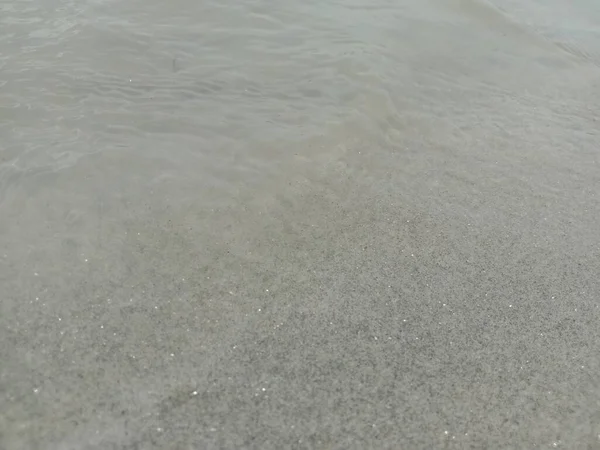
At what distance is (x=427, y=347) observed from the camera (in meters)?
3.35

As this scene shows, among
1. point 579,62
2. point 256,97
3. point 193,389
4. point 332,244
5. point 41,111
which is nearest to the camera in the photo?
point 193,389

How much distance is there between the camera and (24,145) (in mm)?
4324

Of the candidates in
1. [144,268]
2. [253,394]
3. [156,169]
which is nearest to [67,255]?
[144,268]

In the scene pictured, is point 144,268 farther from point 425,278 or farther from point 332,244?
point 425,278

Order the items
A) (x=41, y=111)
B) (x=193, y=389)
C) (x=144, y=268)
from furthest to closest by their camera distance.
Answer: (x=41, y=111)
(x=144, y=268)
(x=193, y=389)

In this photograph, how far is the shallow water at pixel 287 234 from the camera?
3021mm

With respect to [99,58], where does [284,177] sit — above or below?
below

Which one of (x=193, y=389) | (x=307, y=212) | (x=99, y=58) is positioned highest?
(x=99, y=58)

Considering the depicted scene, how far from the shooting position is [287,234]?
3965 mm

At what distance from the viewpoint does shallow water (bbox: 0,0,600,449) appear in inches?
119

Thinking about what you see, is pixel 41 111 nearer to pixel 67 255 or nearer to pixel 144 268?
pixel 67 255

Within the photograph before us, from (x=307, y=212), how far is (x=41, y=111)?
2224mm

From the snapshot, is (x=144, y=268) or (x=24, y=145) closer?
(x=144, y=268)

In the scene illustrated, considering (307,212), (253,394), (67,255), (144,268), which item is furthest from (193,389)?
(307,212)
